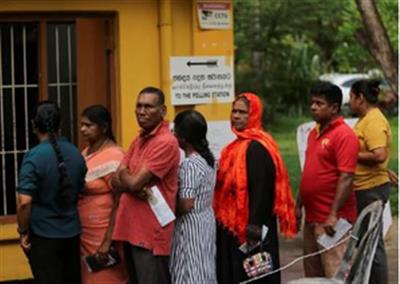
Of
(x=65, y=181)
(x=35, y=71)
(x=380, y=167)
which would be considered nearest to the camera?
(x=65, y=181)

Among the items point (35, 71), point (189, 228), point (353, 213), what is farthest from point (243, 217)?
point (35, 71)

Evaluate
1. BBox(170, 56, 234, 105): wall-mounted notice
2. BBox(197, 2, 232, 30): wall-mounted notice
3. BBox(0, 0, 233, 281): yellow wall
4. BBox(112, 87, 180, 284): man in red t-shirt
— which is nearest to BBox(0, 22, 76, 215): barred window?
BBox(0, 0, 233, 281): yellow wall

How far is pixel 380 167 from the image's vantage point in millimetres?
6840

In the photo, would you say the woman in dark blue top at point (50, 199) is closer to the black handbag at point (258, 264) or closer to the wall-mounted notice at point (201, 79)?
the black handbag at point (258, 264)

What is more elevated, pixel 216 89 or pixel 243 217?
pixel 216 89

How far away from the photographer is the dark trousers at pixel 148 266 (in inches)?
225

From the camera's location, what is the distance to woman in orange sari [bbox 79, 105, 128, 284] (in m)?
5.91

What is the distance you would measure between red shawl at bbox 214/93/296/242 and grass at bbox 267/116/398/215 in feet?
22.8

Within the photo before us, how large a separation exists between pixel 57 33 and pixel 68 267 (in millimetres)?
2418

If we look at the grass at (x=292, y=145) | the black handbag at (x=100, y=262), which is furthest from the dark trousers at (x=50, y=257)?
the grass at (x=292, y=145)

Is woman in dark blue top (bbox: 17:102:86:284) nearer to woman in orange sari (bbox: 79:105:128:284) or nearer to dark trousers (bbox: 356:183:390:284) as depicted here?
woman in orange sari (bbox: 79:105:128:284)

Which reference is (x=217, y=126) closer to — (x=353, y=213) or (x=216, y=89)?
(x=216, y=89)

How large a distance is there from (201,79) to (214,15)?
0.57 m

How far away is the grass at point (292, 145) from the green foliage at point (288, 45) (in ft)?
1.18
